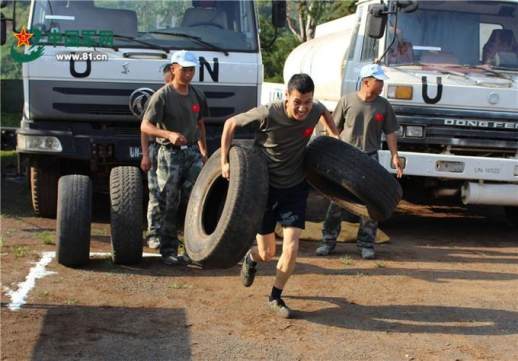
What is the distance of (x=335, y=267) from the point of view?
292 inches

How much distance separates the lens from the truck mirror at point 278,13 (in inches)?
353

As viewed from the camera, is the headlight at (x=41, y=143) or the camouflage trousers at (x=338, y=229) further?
the headlight at (x=41, y=143)

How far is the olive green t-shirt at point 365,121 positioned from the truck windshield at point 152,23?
1.47m

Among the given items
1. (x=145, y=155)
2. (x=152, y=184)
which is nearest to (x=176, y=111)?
(x=145, y=155)

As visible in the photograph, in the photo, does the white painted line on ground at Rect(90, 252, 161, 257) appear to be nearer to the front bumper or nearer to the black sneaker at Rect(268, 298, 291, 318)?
the black sneaker at Rect(268, 298, 291, 318)

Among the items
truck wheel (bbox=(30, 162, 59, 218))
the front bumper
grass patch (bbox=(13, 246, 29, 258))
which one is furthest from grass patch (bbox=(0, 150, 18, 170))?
the front bumper

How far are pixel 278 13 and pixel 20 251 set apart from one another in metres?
3.81

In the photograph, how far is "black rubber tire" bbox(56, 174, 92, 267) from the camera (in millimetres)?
6773

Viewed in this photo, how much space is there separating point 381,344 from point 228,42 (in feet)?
14.0

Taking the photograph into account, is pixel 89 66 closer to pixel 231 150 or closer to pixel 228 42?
pixel 228 42

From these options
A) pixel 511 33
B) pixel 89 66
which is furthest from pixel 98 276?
pixel 511 33

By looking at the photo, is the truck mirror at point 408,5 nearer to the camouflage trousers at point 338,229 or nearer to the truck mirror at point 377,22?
the truck mirror at point 377,22

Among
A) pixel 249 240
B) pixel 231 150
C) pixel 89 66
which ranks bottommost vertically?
pixel 249 240

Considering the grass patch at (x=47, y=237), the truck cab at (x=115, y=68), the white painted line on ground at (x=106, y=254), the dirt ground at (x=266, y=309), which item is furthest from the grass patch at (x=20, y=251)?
the truck cab at (x=115, y=68)
